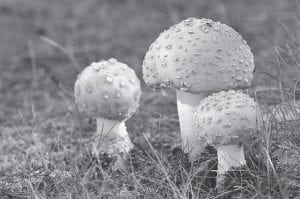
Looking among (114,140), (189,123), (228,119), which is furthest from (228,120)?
(114,140)

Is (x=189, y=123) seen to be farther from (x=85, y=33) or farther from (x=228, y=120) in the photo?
(x=85, y=33)

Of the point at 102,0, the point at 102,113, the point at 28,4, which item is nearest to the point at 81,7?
the point at 102,0

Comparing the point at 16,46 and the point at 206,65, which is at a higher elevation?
the point at 206,65

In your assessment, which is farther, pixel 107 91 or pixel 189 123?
pixel 107 91

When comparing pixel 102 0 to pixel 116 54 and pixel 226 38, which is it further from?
pixel 226 38

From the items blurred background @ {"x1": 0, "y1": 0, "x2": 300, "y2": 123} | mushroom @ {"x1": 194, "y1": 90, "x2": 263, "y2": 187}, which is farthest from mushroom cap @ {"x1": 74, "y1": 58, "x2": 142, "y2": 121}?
blurred background @ {"x1": 0, "y1": 0, "x2": 300, "y2": 123}

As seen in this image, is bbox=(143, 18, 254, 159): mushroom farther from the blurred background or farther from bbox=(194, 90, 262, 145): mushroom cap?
the blurred background

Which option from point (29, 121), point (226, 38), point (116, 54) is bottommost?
point (29, 121)
